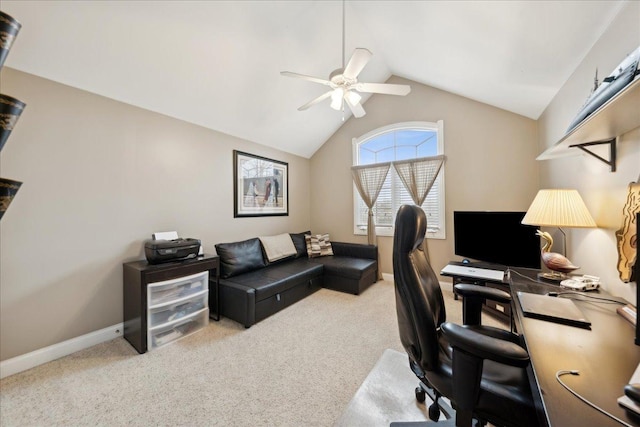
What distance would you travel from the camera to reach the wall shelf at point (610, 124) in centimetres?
97

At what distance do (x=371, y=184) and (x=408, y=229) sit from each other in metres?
3.15

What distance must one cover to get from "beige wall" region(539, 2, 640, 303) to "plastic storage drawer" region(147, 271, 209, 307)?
3333 millimetres

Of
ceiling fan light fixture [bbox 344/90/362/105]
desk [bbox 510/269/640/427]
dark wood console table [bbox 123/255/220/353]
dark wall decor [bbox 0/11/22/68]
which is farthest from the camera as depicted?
ceiling fan light fixture [bbox 344/90/362/105]

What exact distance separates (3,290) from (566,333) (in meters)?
3.64

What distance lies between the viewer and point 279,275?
327 cm

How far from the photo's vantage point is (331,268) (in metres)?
3.82

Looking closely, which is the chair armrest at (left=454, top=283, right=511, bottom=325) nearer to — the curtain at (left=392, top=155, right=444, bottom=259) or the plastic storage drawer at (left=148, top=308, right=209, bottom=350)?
the curtain at (left=392, top=155, right=444, bottom=259)

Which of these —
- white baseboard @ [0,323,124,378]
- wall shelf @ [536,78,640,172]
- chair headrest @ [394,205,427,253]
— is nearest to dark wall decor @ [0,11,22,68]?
chair headrest @ [394,205,427,253]

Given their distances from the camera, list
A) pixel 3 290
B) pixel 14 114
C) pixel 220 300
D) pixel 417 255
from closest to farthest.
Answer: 1. pixel 14 114
2. pixel 417 255
3. pixel 3 290
4. pixel 220 300

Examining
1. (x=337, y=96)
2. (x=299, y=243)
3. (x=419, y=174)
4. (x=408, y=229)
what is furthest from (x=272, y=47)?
(x=299, y=243)

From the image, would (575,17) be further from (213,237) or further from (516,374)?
(213,237)

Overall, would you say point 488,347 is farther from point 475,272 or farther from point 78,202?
point 78,202

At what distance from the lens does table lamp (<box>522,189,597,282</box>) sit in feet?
5.52

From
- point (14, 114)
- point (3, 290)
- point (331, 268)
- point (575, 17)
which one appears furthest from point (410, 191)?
point (3, 290)
